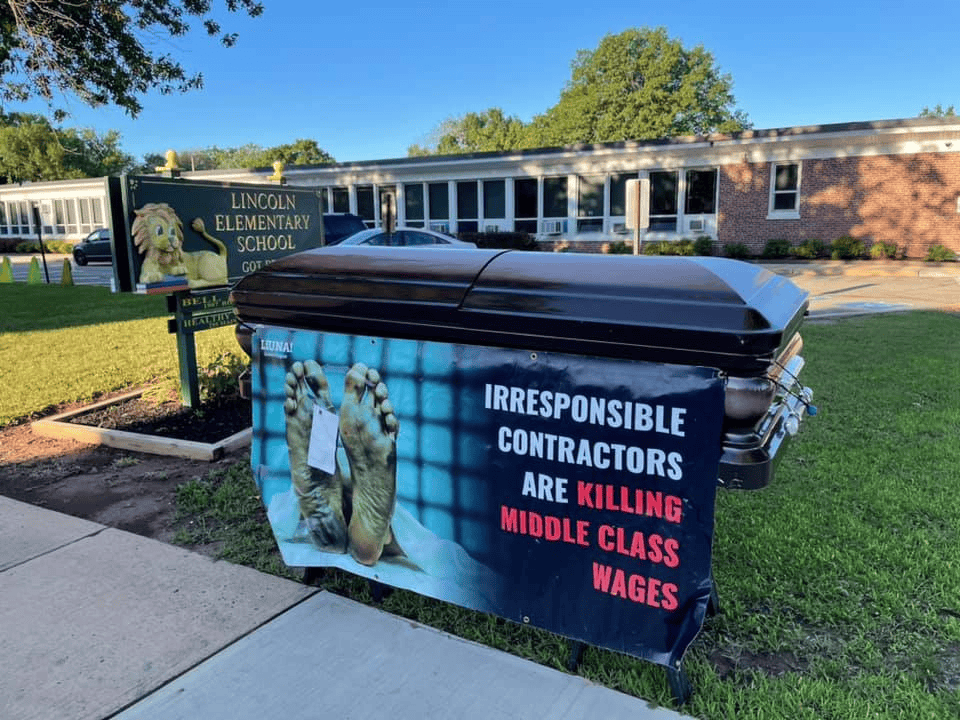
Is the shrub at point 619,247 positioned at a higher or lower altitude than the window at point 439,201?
lower

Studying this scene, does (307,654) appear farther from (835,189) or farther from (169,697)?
(835,189)

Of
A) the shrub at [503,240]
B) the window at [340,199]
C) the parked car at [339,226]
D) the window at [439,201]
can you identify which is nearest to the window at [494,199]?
the shrub at [503,240]

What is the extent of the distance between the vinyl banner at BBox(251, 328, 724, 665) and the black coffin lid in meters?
0.07

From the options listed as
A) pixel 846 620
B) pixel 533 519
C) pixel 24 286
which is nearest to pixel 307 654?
pixel 533 519

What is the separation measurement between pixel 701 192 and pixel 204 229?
20756 millimetres

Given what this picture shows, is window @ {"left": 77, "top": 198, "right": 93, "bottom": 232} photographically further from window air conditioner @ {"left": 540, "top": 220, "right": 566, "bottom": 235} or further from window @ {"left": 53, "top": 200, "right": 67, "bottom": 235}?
window air conditioner @ {"left": 540, "top": 220, "right": 566, "bottom": 235}

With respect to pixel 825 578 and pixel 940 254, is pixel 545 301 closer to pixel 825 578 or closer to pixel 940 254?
pixel 825 578

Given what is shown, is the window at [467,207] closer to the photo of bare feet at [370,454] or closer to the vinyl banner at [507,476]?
the vinyl banner at [507,476]

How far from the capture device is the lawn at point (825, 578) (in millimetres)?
2475

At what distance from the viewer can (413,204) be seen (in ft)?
94.7

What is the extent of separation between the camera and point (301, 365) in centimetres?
301

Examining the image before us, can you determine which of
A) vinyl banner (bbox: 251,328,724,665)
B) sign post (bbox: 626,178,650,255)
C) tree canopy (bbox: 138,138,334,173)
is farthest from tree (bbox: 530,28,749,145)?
vinyl banner (bbox: 251,328,724,665)

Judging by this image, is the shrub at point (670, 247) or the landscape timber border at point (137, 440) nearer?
the landscape timber border at point (137, 440)

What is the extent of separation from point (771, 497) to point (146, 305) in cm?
1274
